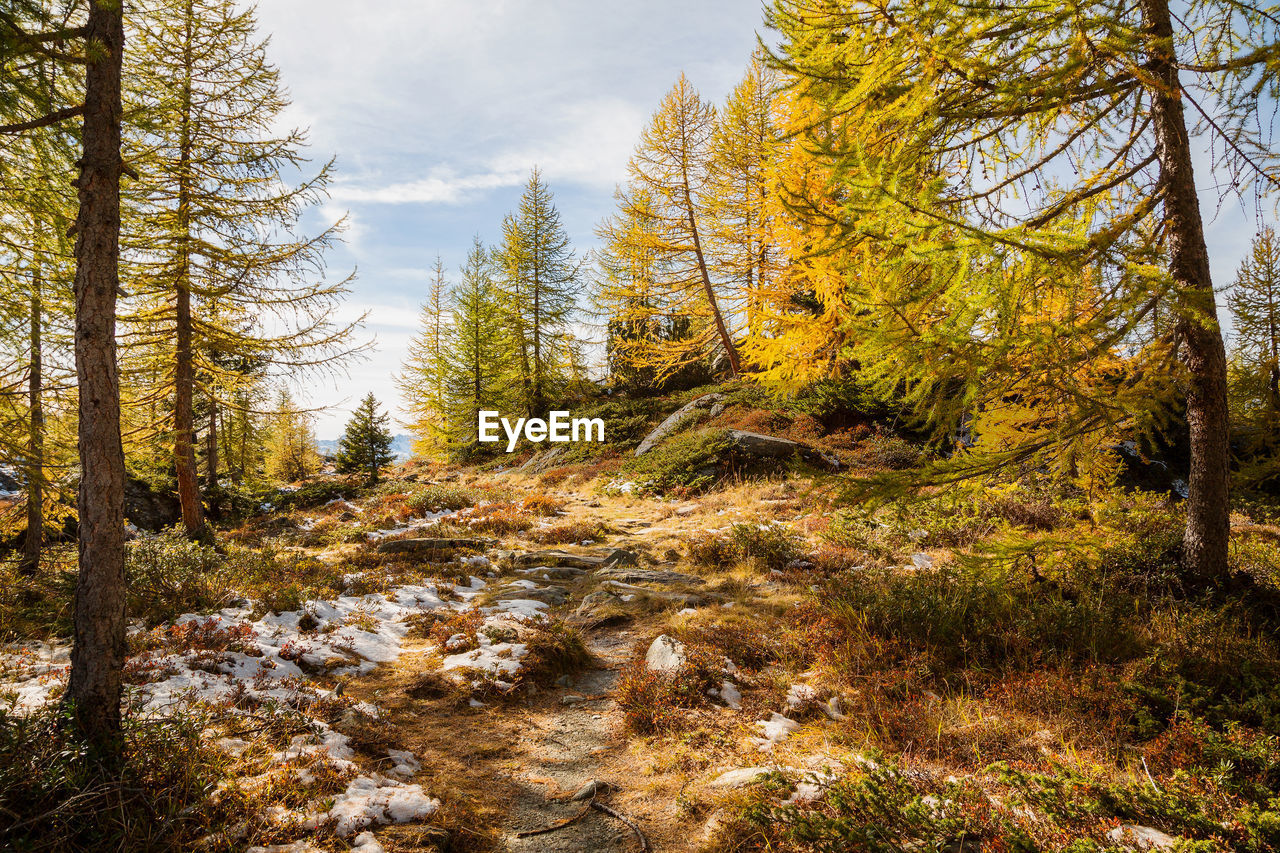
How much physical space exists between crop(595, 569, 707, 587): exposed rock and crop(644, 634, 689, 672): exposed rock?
232cm

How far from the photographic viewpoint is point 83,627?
3154 mm

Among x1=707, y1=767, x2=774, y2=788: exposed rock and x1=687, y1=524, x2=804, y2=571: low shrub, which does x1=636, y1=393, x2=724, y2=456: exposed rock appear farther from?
x1=707, y1=767, x2=774, y2=788: exposed rock

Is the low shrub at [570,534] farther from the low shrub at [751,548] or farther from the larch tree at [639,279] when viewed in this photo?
the larch tree at [639,279]

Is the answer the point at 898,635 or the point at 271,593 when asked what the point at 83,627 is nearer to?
the point at 271,593

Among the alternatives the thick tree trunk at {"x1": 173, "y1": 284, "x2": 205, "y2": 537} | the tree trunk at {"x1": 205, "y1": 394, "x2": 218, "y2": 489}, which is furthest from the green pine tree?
the thick tree trunk at {"x1": 173, "y1": 284, "x2": 205, "y2": 537}

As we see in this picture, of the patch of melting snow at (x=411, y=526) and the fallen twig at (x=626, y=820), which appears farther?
the patch of melting snow at (x=411, y=526)

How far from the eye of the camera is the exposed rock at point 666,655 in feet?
16.5

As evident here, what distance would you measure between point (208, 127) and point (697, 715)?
13.8 metres

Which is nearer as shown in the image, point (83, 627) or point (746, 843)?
point (746, 843)

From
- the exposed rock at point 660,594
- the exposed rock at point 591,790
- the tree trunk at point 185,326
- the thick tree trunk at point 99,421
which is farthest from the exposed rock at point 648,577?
the tree trunk at point 185,326

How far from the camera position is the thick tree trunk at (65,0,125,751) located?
124 inches

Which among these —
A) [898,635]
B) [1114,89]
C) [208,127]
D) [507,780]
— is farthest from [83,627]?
[208,127]

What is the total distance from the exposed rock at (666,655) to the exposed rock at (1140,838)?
Result: 3.03 meters

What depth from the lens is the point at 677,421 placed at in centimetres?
1883
